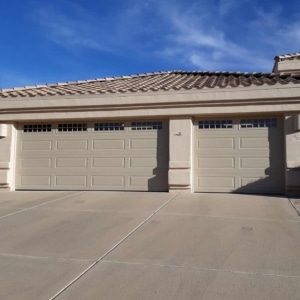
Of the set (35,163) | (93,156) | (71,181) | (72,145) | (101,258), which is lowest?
(101,258)

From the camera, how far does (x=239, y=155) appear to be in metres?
10.8

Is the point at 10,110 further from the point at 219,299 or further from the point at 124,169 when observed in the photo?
the point at 219,299

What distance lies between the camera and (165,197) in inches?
394

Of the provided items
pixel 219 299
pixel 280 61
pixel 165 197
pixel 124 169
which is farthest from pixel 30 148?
pixel 280 61

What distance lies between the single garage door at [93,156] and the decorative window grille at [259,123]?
7.92 feet

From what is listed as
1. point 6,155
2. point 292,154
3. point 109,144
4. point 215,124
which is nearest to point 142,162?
point 109,144

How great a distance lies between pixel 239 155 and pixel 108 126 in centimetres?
426

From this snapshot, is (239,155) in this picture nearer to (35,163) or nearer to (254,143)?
(254,143)

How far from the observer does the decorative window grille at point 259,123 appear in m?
10.7

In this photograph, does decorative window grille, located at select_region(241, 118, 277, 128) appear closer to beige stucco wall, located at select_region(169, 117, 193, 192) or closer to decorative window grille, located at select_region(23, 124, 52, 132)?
beige stucco wall, located at select_region(169, 117, 193, 192)

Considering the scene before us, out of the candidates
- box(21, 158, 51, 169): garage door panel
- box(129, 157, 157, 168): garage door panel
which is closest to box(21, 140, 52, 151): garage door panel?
box(21, 158, 51, 169): garage door panel

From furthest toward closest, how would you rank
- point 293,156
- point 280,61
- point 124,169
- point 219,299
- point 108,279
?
point 280,61 < point 124,169 < point 293,156 < point 108,279 < point 219,299

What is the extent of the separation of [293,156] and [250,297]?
7393 millimetres

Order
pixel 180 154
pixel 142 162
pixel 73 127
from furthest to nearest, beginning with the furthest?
pixel 73 127
pixel 142 162
pixel 180 154
